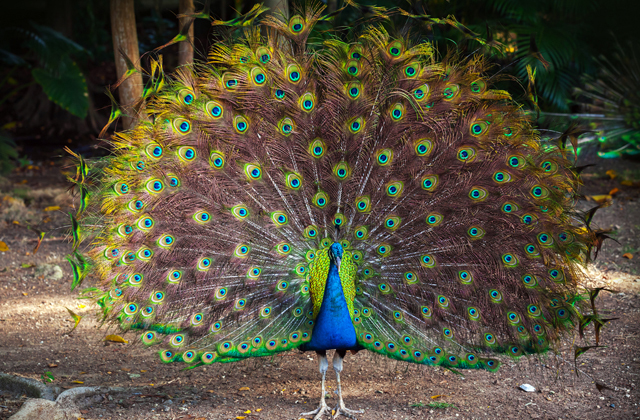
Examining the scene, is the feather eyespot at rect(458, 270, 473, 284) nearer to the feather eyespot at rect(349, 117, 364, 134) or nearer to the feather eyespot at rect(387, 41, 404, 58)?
the feather eyespot at rect(349, 117, 364, 134)

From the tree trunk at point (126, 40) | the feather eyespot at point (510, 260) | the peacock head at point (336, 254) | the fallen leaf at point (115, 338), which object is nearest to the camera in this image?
the peacock head at point (336, 254)

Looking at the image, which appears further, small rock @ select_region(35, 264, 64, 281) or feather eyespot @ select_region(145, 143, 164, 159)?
small rock @ select_region(35, 264, 64, 281)

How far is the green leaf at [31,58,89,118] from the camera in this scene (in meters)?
9.17

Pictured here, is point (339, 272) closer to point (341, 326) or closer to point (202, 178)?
point (341, 326)

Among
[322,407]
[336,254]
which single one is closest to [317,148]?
[336,254]

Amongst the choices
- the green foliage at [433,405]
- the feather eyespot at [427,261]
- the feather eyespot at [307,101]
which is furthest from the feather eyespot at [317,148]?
the green foliage at [433,405]

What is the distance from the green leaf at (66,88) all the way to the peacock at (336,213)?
5.84 meters

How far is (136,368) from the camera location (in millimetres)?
4668

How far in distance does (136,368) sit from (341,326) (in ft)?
6.55

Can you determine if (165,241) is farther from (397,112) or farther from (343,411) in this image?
(397,112)

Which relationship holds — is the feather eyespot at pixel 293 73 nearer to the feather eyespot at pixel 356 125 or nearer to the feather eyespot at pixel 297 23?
the feather eyespot at pixel 297 23

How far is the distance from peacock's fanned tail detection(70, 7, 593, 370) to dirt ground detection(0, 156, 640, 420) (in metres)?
0.49

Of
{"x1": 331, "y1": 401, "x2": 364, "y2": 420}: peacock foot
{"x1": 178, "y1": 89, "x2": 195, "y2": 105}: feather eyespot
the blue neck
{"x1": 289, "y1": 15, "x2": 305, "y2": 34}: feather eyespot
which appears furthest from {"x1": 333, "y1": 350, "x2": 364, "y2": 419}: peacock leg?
{"x1": 289, "y1": 15, "x2": 305, "y2": 34}: feather eyespot

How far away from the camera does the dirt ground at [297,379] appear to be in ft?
12.9
